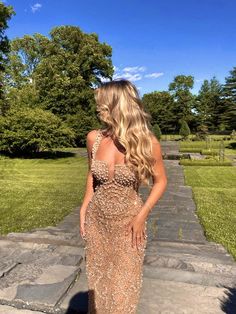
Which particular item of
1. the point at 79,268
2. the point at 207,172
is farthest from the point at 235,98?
the point at 79,268

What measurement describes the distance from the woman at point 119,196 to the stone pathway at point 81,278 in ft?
2.05

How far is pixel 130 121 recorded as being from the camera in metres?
2.20

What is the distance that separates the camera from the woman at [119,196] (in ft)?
7.20

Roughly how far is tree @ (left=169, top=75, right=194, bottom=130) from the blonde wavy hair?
191 ft

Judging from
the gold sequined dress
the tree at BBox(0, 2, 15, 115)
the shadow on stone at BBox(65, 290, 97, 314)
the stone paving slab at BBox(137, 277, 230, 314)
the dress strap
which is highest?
the tree at BBox(0, 2, 15, 115)

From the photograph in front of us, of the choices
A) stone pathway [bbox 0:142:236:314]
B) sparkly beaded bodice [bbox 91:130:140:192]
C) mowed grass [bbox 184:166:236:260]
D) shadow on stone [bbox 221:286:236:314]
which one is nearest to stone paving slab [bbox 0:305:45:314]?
stone pathway [bbox 0:142:236:314]

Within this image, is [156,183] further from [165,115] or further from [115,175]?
[165,115]

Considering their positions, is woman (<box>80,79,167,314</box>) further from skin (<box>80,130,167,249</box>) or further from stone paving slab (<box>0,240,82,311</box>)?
stone paving slab (<box>0,240,82,311</box>)

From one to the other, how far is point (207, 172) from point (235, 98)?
33.0 m

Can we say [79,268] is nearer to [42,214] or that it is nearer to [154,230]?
[154,230]

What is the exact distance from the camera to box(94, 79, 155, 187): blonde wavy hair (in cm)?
218

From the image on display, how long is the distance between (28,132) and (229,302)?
21.0m

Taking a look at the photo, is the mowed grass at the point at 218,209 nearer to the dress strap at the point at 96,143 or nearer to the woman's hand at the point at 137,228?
the woman's hand at the point at 137,228

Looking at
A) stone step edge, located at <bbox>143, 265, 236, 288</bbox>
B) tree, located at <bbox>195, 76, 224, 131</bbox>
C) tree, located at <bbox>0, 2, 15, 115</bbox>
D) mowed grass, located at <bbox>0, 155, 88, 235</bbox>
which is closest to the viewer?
stone step edge, located at <bbox>143, 265, 236, 288</bbox>
